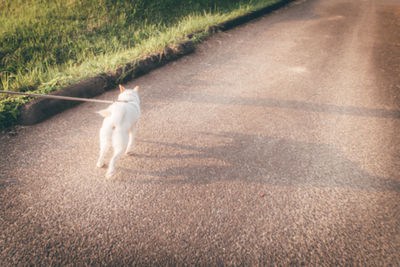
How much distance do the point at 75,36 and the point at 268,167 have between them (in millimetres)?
5085

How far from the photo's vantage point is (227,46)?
5332mm

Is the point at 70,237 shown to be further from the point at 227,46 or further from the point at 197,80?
the point at 227,46

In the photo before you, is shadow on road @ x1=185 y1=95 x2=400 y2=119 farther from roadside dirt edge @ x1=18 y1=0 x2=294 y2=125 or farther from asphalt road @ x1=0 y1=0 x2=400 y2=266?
roadside dirt edge @ x1=18 y1=0 x2=294 y2=125

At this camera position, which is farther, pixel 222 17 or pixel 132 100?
pixel 222 17

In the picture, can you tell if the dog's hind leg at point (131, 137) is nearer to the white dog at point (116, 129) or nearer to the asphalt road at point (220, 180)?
the asphalt road at point (220, 180)

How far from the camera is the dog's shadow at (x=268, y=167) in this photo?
6.94 ft

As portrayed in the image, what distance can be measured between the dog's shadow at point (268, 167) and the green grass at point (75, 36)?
2.09 meters

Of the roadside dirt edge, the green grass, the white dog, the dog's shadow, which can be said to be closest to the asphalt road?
the dog's shadow

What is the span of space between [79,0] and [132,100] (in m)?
5.82

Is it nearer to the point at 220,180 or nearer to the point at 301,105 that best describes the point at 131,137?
the point at 220,180

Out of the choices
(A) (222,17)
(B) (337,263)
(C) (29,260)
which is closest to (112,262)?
(C) (29,260)

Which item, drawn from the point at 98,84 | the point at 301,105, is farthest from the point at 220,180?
the point at 98,84

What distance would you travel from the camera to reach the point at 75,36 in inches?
190

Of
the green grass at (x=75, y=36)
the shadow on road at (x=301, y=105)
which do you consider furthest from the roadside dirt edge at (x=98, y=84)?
the shadow on road at (x=301, y=105)
